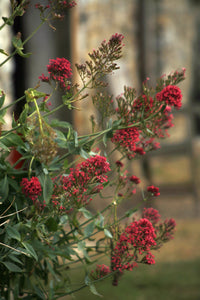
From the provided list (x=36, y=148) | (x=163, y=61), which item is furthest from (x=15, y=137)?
(x=163, y=61)

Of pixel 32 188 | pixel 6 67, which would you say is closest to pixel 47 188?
pixel 32 188

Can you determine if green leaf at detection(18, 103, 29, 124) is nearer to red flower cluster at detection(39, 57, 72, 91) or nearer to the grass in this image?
red flower cluster at detection(39, 57, 72, 91)

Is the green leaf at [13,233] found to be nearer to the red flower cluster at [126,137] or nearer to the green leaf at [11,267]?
the green leaf at [11,267]

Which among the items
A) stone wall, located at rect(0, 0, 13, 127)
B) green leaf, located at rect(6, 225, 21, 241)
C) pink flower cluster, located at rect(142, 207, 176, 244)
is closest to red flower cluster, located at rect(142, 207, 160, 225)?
pink flower cluster, located at rect(142, 207, 176, 244)

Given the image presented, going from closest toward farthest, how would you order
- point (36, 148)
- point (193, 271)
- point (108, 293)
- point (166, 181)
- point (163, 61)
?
point (36, 148), point (108, 293), point (193, 271), point (166, 181), point (163, 61)

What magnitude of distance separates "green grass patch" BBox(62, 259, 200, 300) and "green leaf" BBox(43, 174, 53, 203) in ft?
6.60

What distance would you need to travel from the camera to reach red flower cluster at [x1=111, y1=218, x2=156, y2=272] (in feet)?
3.24

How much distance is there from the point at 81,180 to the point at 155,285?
2461 millimetres

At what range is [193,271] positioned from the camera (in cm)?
350

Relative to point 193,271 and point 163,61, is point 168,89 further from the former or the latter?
point 163,61

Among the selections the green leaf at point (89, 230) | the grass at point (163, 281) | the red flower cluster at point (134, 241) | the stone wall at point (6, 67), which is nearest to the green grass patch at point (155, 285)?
the grass at point (163, 281)

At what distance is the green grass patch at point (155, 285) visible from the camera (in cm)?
304

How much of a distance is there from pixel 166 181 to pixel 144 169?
92cm

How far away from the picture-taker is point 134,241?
992mm
